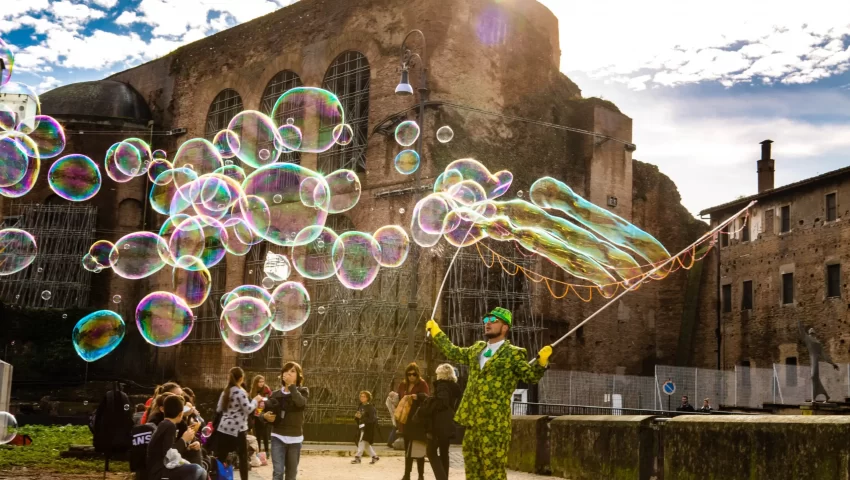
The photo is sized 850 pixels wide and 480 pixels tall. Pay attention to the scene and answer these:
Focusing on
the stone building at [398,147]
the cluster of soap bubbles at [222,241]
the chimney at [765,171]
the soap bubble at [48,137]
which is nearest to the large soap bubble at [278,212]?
the cluster of soap bubbles at [222,241]

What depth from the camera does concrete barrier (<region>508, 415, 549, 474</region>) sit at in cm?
1104

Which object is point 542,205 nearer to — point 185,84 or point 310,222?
point 310,222

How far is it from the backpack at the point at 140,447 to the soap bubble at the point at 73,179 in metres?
9.16

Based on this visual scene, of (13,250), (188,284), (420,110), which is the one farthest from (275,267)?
(420,110)

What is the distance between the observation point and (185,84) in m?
34.9

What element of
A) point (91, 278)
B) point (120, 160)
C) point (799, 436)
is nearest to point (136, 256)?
point (120, 160)

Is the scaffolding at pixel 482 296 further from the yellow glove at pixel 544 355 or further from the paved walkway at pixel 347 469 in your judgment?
the yellow glove at pixel 544 355

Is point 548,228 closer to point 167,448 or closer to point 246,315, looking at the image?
point 246,315

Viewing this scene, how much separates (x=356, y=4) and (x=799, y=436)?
25.4 metres

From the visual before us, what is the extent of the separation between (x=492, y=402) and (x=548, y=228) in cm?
784

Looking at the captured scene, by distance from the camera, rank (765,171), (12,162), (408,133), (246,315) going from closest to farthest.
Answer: (12,162) → (246,315) → (408,133) → (765,171)

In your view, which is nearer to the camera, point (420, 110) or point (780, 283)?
point (420, 110)

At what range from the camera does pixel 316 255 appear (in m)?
26.4

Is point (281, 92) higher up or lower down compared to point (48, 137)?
higher up
